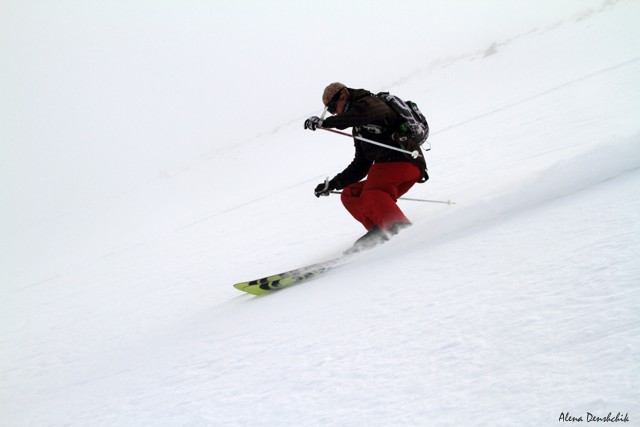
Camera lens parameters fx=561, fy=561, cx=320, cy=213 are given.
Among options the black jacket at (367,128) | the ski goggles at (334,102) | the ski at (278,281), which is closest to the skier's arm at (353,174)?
the black jacket at (367,128)

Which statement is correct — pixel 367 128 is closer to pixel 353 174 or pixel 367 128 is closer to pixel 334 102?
pixel 334 102

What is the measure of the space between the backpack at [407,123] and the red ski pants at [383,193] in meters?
0.23

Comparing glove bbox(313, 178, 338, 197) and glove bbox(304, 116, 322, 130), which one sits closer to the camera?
glove bbox(304, 116, 322, 130)

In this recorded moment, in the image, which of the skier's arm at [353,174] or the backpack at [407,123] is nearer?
the backpack at [407,123]

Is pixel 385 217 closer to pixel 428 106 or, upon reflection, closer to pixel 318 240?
pixel 318 240

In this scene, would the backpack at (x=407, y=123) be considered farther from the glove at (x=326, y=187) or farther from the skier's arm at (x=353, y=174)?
the glove at (x=326, y=187)

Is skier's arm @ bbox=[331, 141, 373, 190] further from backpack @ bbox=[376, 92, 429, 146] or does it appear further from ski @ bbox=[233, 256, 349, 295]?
ski @ bbox=[233, 256, 349, 295]

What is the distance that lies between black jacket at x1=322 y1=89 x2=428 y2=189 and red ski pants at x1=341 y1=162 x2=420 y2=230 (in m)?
0.09

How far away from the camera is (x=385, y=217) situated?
4.72 meters

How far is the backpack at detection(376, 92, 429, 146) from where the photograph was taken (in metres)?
A: 4.71

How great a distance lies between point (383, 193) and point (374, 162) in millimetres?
413

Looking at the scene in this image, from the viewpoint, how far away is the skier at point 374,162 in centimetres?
450

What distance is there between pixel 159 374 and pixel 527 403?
2.11m

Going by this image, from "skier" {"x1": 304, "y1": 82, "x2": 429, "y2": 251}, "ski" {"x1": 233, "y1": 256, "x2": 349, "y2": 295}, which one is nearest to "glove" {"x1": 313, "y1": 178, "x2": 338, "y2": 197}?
"skier" {"x1": 304, "y1": 82, "x2": 429, "y2": 251}
